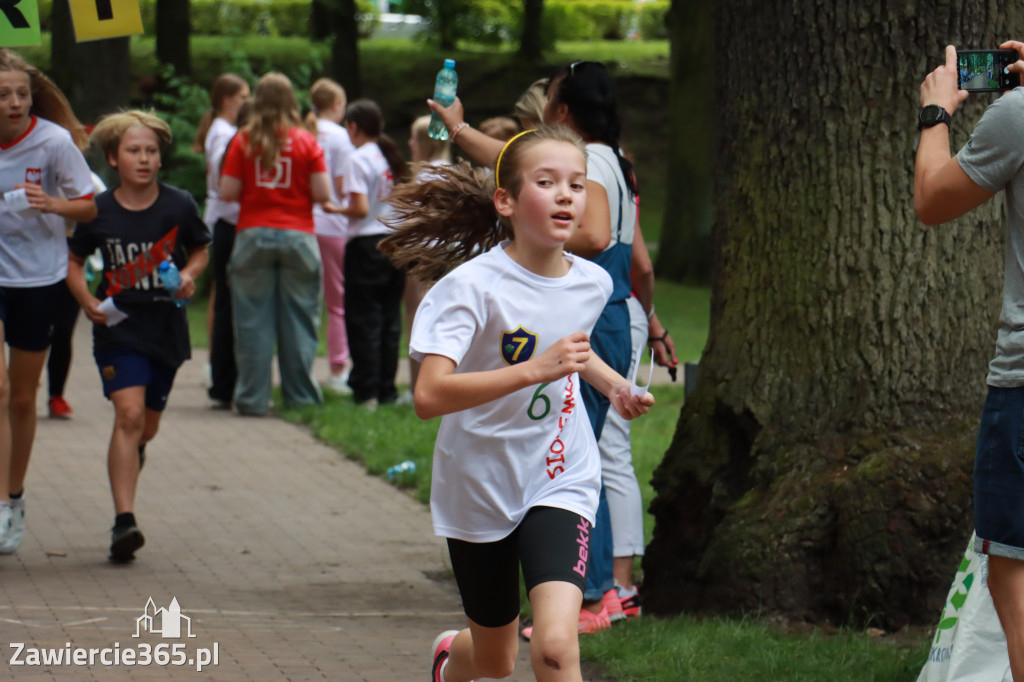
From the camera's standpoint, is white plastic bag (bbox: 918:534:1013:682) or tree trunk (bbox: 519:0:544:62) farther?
tree trunk (bbox: 519:0:544:62)

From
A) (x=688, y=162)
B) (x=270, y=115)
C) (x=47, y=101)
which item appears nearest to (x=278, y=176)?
(x=270, y=115)

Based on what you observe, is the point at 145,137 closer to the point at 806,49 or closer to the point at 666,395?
the point at 806,49

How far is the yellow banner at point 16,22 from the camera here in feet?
19.4

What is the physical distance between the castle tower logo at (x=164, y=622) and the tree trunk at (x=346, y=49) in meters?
20.9

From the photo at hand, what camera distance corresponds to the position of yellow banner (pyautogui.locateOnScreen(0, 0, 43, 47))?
5.90 meters

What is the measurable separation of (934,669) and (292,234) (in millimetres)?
6850

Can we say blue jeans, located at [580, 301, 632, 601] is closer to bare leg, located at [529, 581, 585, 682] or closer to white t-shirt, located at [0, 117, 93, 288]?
bare leg, located at [529, 581, 585, 682]

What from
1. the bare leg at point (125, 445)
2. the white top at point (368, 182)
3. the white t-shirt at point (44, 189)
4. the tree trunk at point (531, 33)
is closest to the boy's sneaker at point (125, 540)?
the bare leg at point (125, 445)

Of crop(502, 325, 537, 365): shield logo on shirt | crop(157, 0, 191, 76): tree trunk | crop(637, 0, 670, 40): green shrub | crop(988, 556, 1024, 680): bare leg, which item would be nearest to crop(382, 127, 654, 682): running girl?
crop(502, 325, 537, 365): shield logo on shirt

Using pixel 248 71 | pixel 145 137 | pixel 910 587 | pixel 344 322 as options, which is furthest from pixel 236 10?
pixel 910 587

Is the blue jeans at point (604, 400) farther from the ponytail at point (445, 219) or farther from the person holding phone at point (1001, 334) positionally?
the person holding phone at point (1001, 334)

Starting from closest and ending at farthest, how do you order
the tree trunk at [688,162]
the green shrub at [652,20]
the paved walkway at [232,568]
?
the paved walkway at [232,568], the tree trunk at [688,162], the green shrub at [652,20]

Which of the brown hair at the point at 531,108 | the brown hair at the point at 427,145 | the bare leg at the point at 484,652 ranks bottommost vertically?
the bare leg at the point at 484,652

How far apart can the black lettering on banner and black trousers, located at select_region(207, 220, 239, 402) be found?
4.94m
